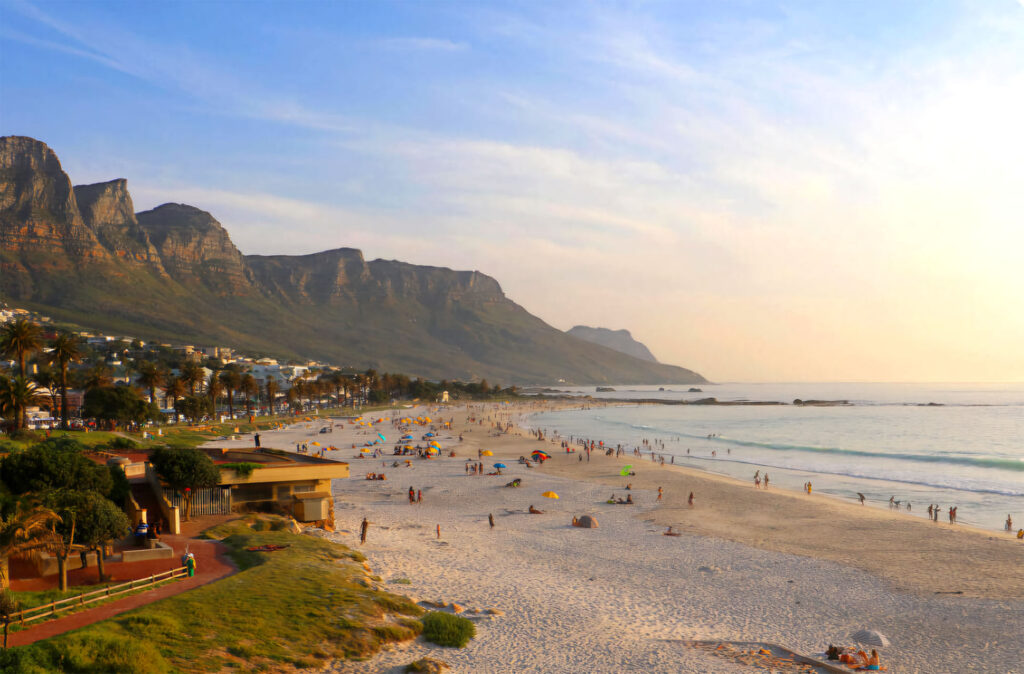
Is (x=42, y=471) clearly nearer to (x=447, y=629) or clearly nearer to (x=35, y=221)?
(x=447, y=629)

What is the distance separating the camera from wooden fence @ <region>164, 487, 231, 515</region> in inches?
985

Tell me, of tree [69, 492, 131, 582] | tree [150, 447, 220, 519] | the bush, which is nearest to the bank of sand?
the bush

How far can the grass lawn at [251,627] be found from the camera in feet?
35.7

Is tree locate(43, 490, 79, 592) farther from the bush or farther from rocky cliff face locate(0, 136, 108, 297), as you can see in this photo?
rocky cliff face locate(0, 136, 108, 297)

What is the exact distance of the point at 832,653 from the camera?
15273 millimetres

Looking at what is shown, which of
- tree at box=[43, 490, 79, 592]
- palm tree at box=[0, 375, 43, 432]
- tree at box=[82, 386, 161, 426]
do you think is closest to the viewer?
tree at box=[43, 490, 79, 592]

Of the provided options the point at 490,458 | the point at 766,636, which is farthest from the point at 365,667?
the point at 490,458

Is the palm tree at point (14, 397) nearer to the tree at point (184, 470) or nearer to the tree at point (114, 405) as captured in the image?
the tree at point (114, 405)

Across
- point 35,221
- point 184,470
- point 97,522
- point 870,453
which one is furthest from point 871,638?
point 35,221

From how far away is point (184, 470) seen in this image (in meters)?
24.8

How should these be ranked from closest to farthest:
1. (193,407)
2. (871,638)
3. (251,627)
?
(251,627), (871,638), (193,407)

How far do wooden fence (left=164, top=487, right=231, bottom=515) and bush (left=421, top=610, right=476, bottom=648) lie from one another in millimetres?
13968

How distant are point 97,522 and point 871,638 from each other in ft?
63.6

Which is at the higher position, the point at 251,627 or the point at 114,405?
the point at 114,405
